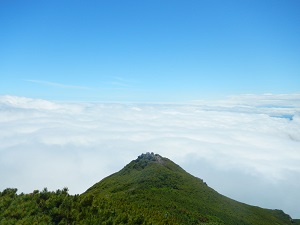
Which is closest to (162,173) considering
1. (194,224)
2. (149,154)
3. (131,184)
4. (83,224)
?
(131,184)

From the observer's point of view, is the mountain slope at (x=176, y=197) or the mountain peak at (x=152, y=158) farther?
the mountain peak at (x=152, y=158)

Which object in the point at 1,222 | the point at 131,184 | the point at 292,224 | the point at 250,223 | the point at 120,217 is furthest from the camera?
the point at 292,224

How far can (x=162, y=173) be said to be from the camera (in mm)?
79312

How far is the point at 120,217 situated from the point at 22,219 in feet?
23.0

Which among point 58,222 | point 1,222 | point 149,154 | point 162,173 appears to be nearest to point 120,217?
point 58,222

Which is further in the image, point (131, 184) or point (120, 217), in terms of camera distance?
point (131, 184)

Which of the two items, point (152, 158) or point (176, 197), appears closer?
point (176, 197)

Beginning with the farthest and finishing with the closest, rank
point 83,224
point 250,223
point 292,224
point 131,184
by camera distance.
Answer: point 292,224
point 131,184
point 250,223
point 83,224

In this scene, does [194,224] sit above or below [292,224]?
above

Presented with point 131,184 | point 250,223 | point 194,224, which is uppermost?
point 194,224

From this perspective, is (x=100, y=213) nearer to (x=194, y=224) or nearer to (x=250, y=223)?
(x=194, y=224)

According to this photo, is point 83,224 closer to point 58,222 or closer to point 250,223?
point 58,222

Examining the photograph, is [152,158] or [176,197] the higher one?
[176,197]

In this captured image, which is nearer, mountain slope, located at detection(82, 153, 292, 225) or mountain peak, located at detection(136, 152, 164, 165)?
mountain slope, located at detection(82, 153, 292, 225)
